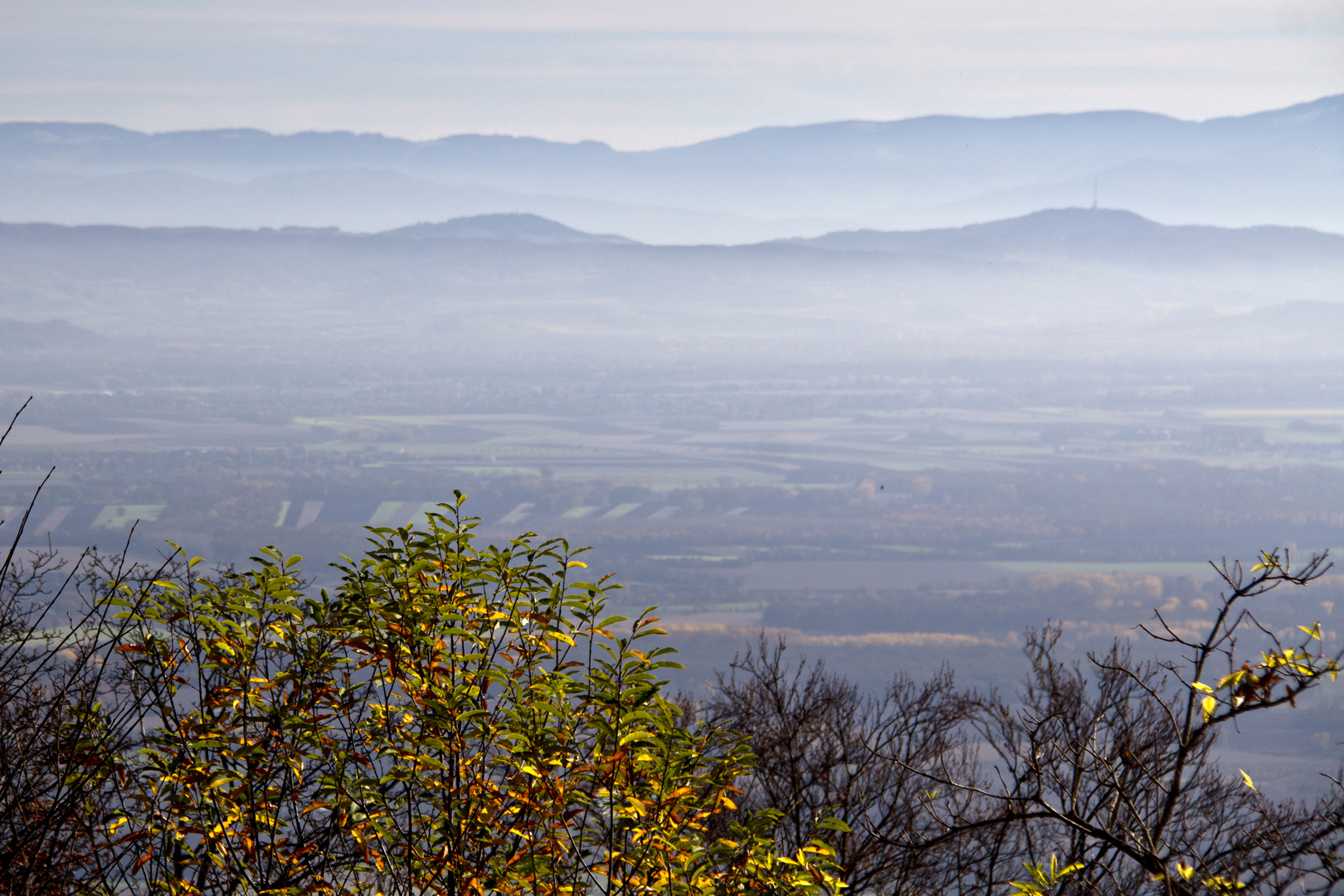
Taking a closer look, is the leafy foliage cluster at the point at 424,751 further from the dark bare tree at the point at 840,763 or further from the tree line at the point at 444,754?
the dark bare tree at the point at 840,763

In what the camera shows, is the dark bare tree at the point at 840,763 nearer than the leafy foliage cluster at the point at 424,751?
No

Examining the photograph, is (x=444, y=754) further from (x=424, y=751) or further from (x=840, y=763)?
(x=840, y=763)

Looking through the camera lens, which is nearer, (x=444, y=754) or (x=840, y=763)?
(x=444, y=754)

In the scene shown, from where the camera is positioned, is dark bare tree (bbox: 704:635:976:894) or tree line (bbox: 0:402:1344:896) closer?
tree line (bbox: 0:402:1344:896)

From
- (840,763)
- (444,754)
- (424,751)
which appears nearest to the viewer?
(444,754)

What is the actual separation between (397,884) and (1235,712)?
3199 mm

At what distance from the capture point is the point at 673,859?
4.05 metres

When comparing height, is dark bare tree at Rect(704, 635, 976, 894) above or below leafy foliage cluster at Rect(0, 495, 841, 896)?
below

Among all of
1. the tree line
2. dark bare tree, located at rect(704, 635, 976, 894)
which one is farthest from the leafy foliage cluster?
dark bare tree, located at rect(704, 635, 976, 894)

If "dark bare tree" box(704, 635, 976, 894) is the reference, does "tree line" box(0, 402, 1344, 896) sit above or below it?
above

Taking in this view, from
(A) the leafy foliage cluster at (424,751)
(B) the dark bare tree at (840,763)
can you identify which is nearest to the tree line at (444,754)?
(A) the leafy foliage cluster at (424,751)

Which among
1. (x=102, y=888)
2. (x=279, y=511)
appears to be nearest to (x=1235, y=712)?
(x=102, y=888)

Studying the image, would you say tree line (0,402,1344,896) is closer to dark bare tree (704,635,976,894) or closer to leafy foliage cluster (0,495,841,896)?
leafy foliage cluster (0,495,841,896)

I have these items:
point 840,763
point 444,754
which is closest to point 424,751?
point 444,754
